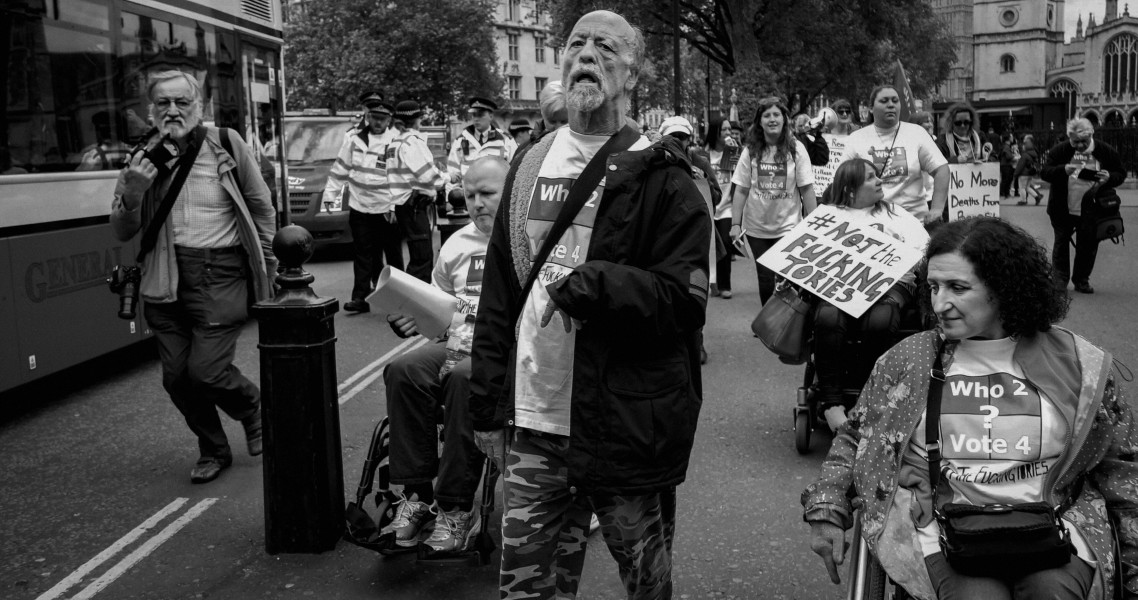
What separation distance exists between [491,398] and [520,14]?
86.7m

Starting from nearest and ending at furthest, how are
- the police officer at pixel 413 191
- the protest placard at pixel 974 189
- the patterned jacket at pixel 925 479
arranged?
the patterned jacket at pixel 925 479, the protest placard at pixel 974 189, the police officer at pixel 413 191

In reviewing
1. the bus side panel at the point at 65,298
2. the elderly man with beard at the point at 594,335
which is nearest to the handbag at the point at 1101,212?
the bus side panel at the point at 65,298

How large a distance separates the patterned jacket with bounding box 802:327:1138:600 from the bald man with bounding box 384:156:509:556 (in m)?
1.59

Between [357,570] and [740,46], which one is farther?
[740,46]

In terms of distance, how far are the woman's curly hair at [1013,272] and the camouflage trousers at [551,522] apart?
3.37 ft

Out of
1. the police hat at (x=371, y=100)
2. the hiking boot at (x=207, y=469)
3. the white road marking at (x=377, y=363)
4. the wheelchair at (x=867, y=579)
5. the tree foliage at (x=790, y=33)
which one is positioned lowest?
the white road marking at (x=377, y=363)

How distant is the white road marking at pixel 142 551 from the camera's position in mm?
4402

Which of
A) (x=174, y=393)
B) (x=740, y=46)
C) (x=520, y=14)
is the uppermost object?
(x=520, y=14)

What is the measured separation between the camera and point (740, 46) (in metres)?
35.8

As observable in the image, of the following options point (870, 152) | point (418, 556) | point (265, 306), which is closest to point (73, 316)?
point (265, 306)

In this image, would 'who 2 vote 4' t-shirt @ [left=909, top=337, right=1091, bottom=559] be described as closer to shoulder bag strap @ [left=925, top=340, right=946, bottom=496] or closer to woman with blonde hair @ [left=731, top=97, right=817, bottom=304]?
shoulder bag strap @ [left=925, top=340, right=946, bottom=496]

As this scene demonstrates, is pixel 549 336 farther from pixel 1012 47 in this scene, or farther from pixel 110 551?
pixel 1012 47

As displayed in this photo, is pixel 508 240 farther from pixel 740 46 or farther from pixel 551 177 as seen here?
pixel 740 46

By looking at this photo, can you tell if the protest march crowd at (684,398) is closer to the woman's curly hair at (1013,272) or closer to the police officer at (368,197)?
the woman's curly hair at (1013,272)
